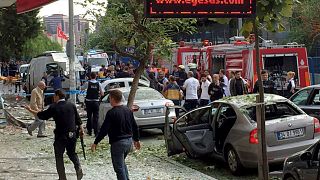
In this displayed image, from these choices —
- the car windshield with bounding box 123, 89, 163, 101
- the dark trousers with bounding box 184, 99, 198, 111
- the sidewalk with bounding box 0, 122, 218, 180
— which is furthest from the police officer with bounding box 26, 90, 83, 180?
the dark trousers with bounding box 184, 99, 198, 111

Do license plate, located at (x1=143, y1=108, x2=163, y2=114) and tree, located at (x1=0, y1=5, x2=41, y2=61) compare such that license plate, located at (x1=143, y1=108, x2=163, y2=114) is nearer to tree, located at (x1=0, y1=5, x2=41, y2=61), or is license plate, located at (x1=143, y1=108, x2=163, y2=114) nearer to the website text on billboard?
the website text on billboard

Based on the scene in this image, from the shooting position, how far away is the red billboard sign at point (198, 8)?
231 inches

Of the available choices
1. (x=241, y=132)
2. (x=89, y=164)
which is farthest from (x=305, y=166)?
(x=89, y=164)

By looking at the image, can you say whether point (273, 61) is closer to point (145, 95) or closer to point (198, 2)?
point (145, 95)

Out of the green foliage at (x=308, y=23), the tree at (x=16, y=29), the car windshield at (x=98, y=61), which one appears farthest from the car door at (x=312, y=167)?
the car windshield at (x=98, y=61)

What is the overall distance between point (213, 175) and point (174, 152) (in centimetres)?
135

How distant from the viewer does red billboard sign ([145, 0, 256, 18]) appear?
231 inches

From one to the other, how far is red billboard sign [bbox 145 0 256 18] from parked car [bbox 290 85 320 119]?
23.1ft

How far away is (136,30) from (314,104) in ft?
14.2

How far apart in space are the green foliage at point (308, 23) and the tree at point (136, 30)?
78.6ft

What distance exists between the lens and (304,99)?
13.3 m

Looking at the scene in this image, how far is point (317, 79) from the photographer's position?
30688 millimetres

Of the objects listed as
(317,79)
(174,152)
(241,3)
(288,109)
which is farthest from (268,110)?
(317,79)

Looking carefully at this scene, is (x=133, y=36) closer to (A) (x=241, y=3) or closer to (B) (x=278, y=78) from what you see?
(A) (x=241, y=3)
